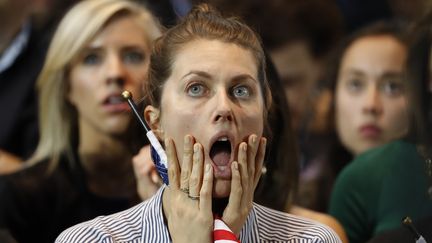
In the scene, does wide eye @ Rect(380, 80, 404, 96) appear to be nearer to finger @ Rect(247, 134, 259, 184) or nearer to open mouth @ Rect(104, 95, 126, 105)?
open mouth @ Rect(104, 95, 126, 105)

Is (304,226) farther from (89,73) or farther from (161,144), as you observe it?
(89,73)

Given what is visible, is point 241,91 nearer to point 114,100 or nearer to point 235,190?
point 235,190

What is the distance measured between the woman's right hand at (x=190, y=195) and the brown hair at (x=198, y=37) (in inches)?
9.3

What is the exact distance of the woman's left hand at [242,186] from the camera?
2.54m

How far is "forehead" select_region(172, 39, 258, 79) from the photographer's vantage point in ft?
8.73

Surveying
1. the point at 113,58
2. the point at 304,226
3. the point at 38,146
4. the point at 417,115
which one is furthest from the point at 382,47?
the point at 304,226

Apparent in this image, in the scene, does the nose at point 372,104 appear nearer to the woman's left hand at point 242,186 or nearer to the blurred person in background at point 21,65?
the blurred person in background at point 21,65

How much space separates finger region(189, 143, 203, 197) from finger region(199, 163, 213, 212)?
14 mm

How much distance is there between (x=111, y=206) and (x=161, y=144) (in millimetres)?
1167

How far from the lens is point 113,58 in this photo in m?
3.95

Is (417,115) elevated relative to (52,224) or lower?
elevated

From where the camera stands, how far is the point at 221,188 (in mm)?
2568

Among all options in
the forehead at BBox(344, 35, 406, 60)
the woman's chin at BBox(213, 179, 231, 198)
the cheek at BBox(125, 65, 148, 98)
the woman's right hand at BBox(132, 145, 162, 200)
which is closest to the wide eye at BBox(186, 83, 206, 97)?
the woman's chin at BBox(213, 179, 231, 198)

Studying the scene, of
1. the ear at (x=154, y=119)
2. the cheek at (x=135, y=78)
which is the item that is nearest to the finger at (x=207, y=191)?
the ear at (x=154, y=119)
